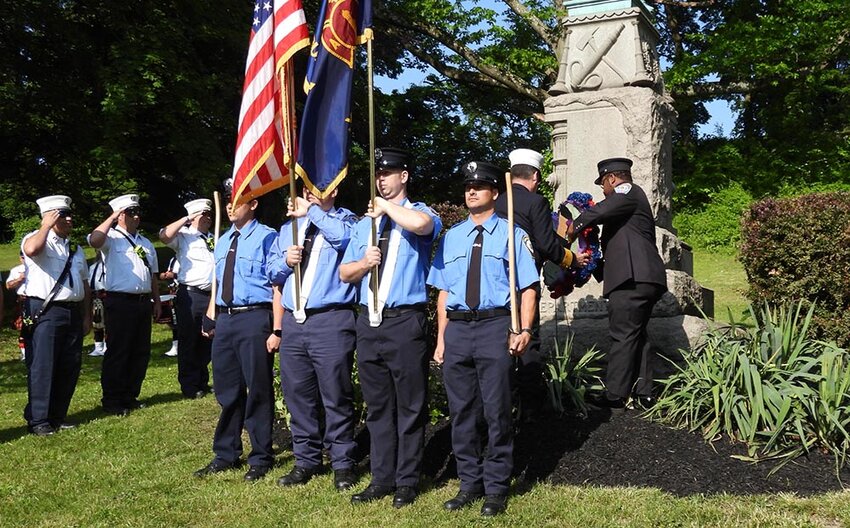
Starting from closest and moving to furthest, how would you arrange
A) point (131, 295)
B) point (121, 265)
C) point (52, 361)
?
1. point (52, 361)
2. point (121, 265)
3. point (131, 295)

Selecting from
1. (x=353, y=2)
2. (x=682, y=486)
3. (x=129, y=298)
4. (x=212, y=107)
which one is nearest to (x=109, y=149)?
(x=212, y=107)

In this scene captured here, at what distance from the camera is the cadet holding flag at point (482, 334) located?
4.67 metres

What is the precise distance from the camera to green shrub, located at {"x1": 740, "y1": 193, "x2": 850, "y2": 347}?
7.36 m

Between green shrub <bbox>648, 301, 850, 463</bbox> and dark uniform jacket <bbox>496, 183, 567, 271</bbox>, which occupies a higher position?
dark uniform jacket <bbox>496, 183, 567, 271</bbox>

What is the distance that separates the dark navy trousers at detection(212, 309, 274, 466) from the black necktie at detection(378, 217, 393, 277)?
3.56ft

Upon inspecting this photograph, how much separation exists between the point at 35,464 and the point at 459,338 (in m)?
3.59

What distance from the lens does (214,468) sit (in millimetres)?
5617

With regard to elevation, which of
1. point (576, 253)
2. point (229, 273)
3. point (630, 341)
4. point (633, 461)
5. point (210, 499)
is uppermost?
point (576, 253)

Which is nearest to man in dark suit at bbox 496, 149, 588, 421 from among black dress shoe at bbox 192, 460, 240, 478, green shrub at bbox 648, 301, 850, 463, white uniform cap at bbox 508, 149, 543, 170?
white uniform cap at bbox 508, 149, 543, 170

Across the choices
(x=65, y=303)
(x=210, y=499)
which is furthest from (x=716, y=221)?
(x=210, y=499)

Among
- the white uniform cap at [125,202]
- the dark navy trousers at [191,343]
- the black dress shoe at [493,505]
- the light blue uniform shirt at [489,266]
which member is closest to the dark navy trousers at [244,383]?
the light blue uniform shirt at [489,266]

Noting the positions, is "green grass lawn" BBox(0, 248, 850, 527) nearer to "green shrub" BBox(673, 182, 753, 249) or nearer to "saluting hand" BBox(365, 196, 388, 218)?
"saluting hand" BBox(365, 196, 388, 218)

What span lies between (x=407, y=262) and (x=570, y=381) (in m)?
2.08

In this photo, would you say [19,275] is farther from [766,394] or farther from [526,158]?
[766,394]
